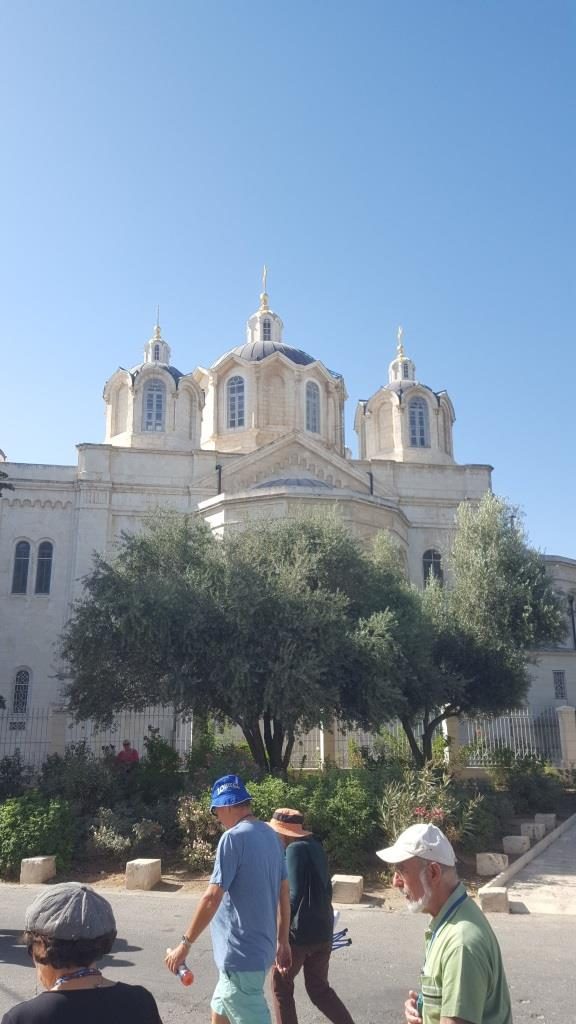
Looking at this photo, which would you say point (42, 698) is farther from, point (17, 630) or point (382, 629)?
point (382, 629)

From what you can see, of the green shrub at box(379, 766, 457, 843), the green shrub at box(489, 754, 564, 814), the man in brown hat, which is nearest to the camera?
the man in brown hat

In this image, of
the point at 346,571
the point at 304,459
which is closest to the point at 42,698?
the point at 304,459

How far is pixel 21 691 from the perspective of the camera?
27.1 metres

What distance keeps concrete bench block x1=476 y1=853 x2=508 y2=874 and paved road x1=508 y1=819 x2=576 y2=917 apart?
23 cm

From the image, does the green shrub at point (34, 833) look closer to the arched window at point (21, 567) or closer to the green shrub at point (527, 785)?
the green shrub at point (527, 785)

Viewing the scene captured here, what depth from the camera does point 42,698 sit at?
88.2 ft

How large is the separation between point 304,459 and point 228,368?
6.55 m

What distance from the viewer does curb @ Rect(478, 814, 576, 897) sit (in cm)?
1014

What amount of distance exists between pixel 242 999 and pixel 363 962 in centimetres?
364

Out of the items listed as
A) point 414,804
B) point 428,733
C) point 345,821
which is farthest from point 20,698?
point 414,804

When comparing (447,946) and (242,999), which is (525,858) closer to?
(242,999)

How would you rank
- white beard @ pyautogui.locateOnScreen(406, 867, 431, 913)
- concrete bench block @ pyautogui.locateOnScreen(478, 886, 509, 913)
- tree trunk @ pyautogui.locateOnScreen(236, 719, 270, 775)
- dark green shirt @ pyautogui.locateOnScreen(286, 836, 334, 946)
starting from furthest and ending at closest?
tree trunk @ pyautogui.locateOnScreen(236, 719, 270, 775), concrete bench block @ pyautogui.locateOnScreen(478, 886, 509, 913), dark green shirt @ pyautogui.locateOnScreen(286, 836, 334, 946), white beard @ pyautogui.locateOnScreen(406, 867, 431, 913)

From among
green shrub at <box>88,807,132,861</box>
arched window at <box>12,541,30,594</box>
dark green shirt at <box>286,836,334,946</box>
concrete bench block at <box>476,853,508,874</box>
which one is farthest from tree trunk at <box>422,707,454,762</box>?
arched window at <box>12,541,30,594</box>

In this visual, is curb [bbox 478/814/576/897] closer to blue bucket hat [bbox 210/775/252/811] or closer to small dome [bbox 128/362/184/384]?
blue bucket hat [bbox 210/775/252/811]
